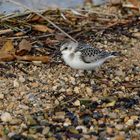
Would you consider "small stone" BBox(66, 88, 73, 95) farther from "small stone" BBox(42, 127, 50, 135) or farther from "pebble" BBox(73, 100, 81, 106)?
"small stone" BBox(42, 127, 50, 135)

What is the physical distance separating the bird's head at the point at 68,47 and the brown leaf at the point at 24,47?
0.46 metres

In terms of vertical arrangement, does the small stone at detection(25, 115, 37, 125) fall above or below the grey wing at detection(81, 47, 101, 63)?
below

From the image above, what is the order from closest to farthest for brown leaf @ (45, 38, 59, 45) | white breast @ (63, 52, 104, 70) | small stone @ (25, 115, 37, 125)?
small stone @ (25, 115, 37, 125) → white breast @ (63, 52, 104, 70) → brown leaf @ (45, 38, 59, 45)

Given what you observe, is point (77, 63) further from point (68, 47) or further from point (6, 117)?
point (6, 117)

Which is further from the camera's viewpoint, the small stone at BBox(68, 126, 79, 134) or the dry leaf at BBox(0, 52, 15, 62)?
the dry leaf at BBox(0, 52, 15, 62)

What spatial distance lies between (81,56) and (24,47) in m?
0.71

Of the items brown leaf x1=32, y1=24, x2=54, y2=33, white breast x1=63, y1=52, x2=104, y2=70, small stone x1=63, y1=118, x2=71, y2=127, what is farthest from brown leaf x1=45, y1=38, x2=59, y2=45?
small stone x1=63, y1=118, x2=71, y2=127

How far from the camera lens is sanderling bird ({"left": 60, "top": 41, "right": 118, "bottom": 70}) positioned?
5.62 metres

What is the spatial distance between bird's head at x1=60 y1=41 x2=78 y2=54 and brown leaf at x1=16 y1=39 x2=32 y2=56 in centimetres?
46

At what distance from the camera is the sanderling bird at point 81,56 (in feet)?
18.5

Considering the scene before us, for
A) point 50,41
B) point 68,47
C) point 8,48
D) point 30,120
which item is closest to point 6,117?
point 30,120

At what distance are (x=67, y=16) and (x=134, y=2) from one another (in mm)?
1016

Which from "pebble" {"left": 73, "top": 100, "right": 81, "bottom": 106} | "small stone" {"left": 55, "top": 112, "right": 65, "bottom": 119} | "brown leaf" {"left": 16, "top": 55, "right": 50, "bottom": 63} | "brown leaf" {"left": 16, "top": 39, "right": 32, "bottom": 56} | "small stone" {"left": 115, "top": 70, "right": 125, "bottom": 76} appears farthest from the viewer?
"brown leaf" {"left": 16, "top": 39, "right": 32, "bottom": 56}

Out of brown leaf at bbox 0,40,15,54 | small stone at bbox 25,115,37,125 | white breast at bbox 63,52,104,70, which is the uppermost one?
brown leaf at bbox 0,40,15,54
